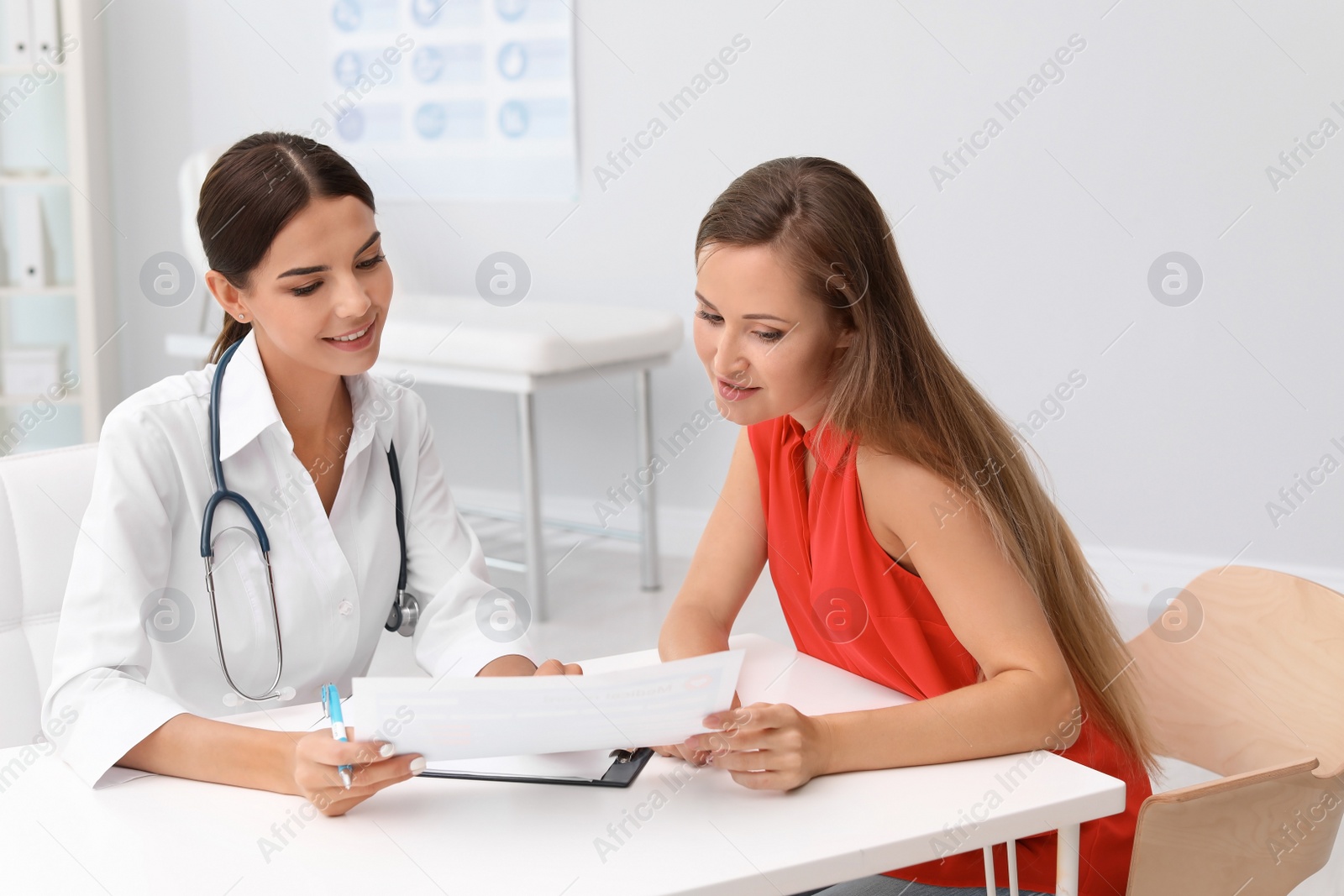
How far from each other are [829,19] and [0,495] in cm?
269

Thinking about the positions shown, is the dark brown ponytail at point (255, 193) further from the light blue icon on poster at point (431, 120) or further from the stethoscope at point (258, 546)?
the light blue icon on poster at point (431, 120)

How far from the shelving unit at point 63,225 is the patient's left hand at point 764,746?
433 centimetres

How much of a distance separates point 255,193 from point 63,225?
3.97 meters

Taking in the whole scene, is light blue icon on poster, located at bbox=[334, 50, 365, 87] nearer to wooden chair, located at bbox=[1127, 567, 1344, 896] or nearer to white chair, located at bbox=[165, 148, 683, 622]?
white chair, located at bbox=[165, 148, 683, 622]

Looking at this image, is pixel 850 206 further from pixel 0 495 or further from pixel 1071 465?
pixel 1071 465

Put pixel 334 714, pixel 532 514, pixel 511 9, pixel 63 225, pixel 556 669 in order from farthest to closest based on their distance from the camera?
pixel 63 225 < pixel 511 9 < pixel 532 514 < pixel 556 669 < pixel 334 714

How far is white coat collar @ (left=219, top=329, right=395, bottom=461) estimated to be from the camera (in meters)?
1.38

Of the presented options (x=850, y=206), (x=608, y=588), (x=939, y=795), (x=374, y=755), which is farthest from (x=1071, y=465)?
(x=374, y=755)

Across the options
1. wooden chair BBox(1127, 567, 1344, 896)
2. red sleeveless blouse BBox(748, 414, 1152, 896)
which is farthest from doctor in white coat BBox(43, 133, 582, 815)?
wooden chair BBox(1127, 567, 1344, 896)

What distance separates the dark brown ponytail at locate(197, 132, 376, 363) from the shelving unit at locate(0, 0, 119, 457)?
11.8 ft

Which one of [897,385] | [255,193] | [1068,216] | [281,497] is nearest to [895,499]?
[897,385]

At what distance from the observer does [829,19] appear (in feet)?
11.5

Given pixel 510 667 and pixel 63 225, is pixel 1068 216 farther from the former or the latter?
pixel 63 225

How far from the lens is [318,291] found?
145 cm
